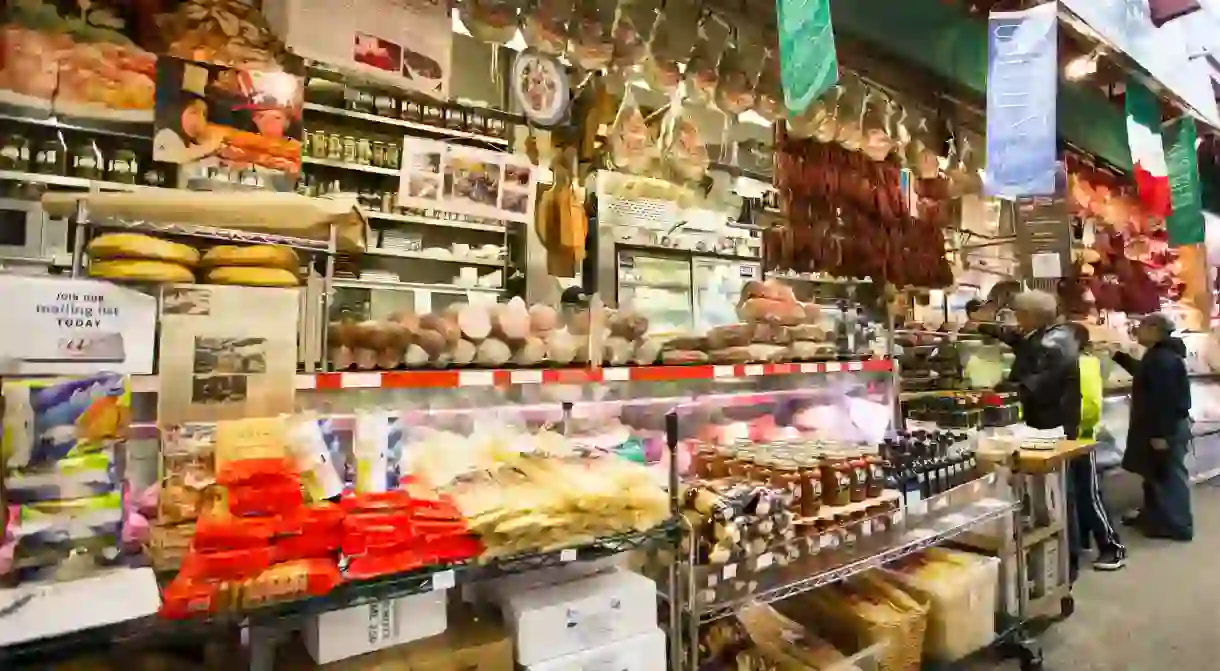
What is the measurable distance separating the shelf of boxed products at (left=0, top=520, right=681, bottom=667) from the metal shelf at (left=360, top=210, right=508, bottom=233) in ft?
11.4

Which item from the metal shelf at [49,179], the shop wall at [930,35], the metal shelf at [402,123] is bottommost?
the metal shelf at [49,179]

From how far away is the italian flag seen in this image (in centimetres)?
602

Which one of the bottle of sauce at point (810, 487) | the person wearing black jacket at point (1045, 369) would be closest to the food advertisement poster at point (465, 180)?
the bottle of sauce at point (810, 487)

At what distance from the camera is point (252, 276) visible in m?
1.98

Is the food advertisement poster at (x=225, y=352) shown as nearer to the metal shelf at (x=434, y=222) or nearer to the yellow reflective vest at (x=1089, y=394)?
the metal shelf at (x=434, y=222)

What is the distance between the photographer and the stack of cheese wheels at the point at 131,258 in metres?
1.73

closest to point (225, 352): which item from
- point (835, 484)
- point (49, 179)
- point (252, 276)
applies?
point (252, 276)

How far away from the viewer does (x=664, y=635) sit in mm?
2111

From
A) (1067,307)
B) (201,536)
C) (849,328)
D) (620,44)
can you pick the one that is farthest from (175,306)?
(1067,307)

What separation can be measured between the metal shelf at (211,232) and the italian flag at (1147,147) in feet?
20.8

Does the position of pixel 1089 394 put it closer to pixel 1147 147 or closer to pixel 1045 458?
pixel 1147 147

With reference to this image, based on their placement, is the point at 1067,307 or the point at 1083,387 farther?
the point at 1067,307

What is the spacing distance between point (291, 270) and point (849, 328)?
8.73ft

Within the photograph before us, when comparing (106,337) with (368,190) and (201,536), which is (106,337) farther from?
(368,190)
